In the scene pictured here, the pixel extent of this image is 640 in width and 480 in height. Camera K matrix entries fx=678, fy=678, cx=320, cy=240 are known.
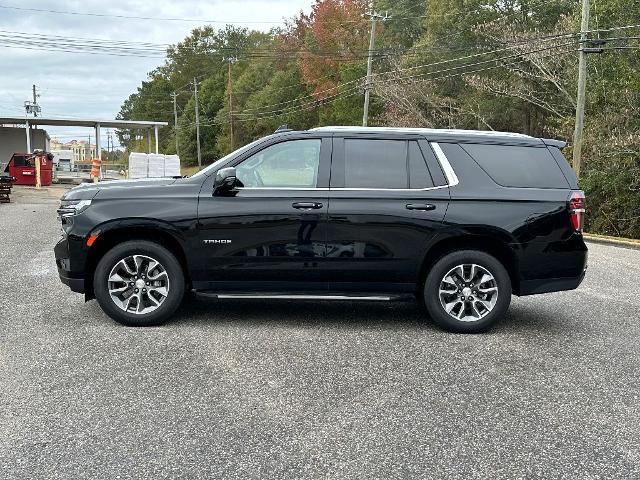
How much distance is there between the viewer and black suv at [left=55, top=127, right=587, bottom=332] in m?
6.24

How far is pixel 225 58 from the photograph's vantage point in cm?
10244

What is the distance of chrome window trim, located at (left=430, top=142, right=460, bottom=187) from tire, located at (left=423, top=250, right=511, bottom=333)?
663mm

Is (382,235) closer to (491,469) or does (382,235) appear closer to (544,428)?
(544,428)

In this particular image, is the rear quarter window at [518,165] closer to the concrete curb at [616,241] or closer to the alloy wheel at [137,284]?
the alloy wheel at [137,284]

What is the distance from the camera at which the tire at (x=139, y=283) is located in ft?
20.5

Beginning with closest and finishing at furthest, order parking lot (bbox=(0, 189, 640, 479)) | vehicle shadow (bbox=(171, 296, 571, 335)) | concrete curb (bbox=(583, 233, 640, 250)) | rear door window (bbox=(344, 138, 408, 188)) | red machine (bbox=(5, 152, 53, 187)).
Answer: parking lot (bbox=(0, 189, 640, 479)) → rear door window (bbox=(344, 138, 408, 188)) → vehicle shadow (bbox=(171, 296, 571, 335)) → concrete curb (bbox=(583, 233, 640, 250)) → red machine (bbox=(5, 152, 53, 187))

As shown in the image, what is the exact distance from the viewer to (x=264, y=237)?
6238mm

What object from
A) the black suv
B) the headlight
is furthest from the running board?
the headlight

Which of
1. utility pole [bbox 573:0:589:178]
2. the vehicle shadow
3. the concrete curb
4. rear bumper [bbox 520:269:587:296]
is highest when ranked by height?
utility pole [bbox 573:0:589:178]

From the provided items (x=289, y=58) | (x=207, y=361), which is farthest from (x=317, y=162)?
(x=289, y=58)

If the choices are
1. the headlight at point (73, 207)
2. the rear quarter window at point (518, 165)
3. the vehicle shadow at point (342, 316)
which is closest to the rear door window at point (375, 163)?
the rear quarter window at point (518, 165)

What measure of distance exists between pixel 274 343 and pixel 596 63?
2326cm

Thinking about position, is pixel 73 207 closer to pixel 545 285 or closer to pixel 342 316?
pixel 342 316

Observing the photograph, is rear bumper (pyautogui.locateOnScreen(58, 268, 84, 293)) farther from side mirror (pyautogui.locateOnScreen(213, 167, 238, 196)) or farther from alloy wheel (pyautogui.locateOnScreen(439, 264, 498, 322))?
alloy wheel (pyautogui.locateOnScreen(439, 264, 498, 322))
